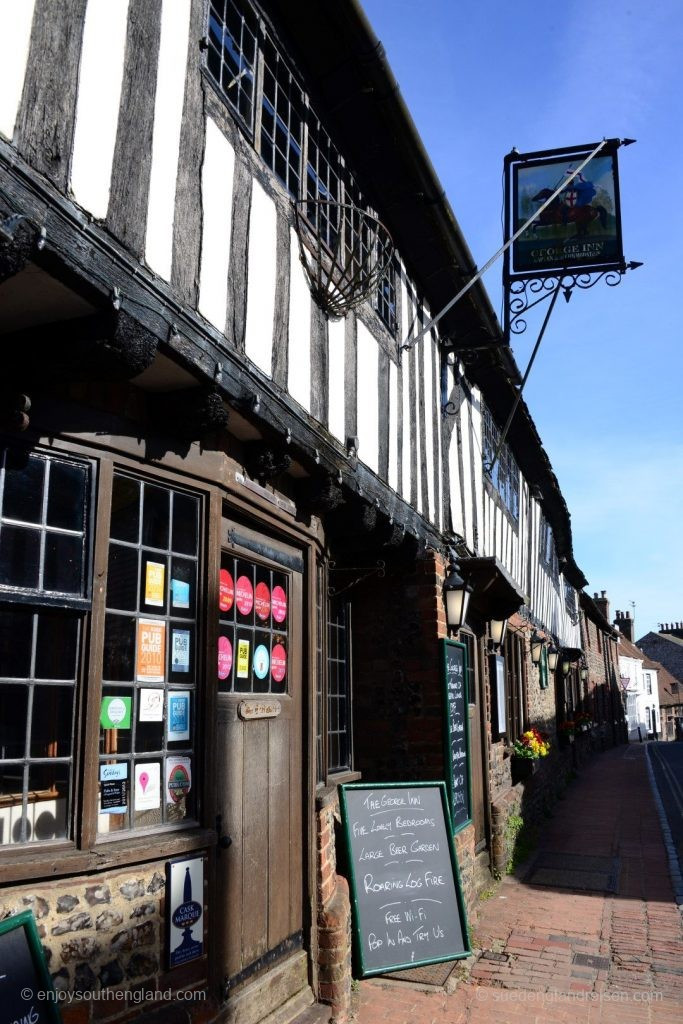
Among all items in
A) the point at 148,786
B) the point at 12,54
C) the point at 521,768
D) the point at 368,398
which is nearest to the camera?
the point at 12,54

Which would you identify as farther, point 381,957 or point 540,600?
point 540,600

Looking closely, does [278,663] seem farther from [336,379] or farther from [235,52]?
[235,52]

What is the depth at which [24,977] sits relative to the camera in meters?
2.64

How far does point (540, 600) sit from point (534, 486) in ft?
7.43

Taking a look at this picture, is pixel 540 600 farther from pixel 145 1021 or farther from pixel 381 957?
pixel 145 1021

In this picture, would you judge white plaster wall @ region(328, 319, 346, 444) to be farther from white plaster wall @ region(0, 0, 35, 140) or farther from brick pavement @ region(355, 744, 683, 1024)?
brick pavement @ region(355, 744, 683, 1024)

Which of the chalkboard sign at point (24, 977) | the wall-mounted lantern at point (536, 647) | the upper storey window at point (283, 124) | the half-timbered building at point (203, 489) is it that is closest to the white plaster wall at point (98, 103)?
the half-timbered building at point (203, 489)

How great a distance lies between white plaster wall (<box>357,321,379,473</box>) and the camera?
5996 mm

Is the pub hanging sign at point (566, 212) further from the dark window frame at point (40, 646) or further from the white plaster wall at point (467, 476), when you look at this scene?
the dark window frame at point (40, 646)

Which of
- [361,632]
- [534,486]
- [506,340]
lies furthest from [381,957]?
[534,486]

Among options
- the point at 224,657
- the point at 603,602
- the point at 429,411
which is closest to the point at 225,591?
the point at 224,657

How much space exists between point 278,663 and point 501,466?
24.9 ft

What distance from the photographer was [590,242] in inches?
335

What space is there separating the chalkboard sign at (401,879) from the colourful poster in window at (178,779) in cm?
181
